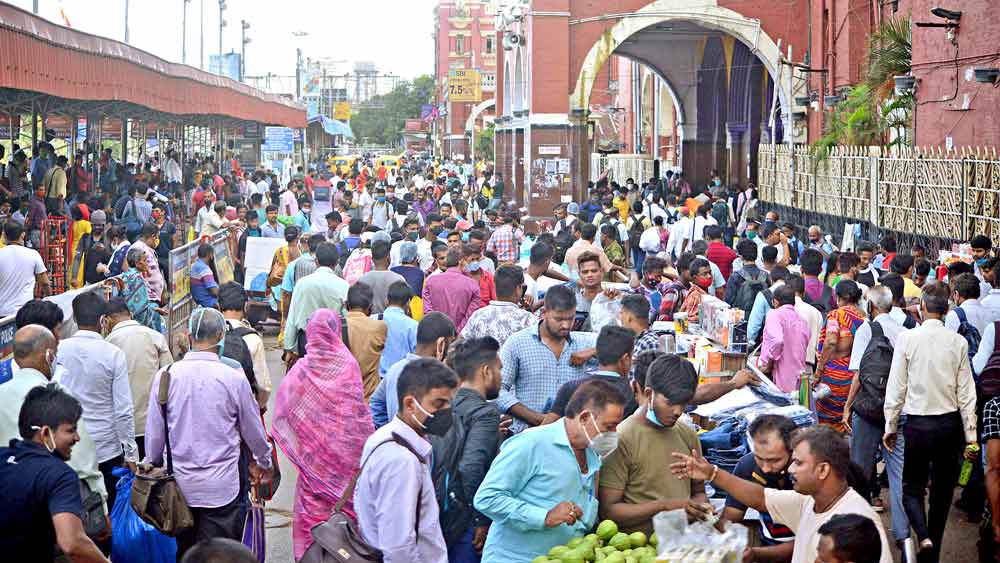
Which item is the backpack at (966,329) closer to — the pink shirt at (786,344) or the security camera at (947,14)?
the pink shirt at (786,344)

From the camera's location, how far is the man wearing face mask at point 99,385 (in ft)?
23.2

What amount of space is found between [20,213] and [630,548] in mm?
14798

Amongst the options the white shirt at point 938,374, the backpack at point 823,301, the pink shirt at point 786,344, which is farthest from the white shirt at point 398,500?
the backpack at point 823,301

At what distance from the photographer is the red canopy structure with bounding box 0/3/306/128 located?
13711 mm

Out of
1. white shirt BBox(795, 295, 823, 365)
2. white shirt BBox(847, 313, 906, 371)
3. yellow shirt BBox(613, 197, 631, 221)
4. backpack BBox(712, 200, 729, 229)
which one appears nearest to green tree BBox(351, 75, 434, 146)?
yellow shirt BBox(613, 197, 631, 221)

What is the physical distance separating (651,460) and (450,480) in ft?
3.00

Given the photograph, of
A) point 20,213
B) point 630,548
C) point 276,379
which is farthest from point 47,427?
point 20,213

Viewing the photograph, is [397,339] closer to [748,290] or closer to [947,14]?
[748,290]

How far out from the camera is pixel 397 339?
28.6 ft

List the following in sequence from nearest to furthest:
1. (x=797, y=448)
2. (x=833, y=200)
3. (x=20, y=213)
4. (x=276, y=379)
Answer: (x=797, y=448)
(x=276, y=379)
(x=20, y=213)
(x=833, y=200)

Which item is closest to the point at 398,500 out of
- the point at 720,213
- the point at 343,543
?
the point at 343,543

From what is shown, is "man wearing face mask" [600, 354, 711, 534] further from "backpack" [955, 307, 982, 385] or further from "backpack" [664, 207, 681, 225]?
"backpack" [664, 207, 681, 225]

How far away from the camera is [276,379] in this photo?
14062mm

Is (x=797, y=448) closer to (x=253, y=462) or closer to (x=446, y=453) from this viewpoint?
(x=446, y=453)
